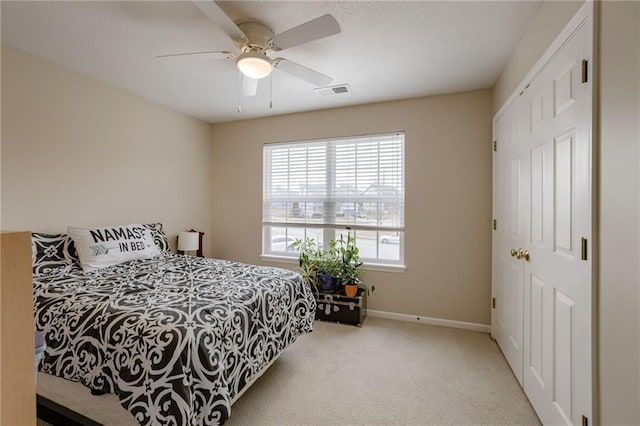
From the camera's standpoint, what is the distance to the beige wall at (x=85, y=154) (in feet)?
7.51

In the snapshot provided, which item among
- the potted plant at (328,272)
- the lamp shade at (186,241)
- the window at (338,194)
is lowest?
the potted plant at (328,272)

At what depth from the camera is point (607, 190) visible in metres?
1.15

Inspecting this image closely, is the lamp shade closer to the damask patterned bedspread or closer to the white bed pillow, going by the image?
the white bed pillow

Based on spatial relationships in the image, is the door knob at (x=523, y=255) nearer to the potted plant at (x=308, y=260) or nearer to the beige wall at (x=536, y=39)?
the beige wall at (x=536, y=39)

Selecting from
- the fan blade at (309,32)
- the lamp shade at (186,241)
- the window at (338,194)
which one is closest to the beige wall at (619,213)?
the fan blade at (309,32)

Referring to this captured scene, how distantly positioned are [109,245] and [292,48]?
2267mm

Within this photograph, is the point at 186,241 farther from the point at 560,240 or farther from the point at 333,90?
the point at 560,240

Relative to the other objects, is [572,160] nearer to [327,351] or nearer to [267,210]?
[327,351]

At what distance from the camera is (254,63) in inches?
75.5

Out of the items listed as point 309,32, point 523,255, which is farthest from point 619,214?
point 309,32

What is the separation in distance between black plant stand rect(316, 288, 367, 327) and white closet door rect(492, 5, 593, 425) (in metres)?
1.36

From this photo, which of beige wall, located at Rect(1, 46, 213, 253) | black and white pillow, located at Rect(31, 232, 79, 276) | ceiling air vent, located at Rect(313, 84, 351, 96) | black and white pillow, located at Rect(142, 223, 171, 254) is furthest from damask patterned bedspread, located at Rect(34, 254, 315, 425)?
ceiling air vent, located at Rect(313, 84, 351, 96)

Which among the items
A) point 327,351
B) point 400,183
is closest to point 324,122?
point 400,183

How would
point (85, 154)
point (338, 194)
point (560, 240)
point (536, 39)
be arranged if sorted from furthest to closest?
point (338, 194)
point (85, 154)
point (536, 39)
point (560, 240)
